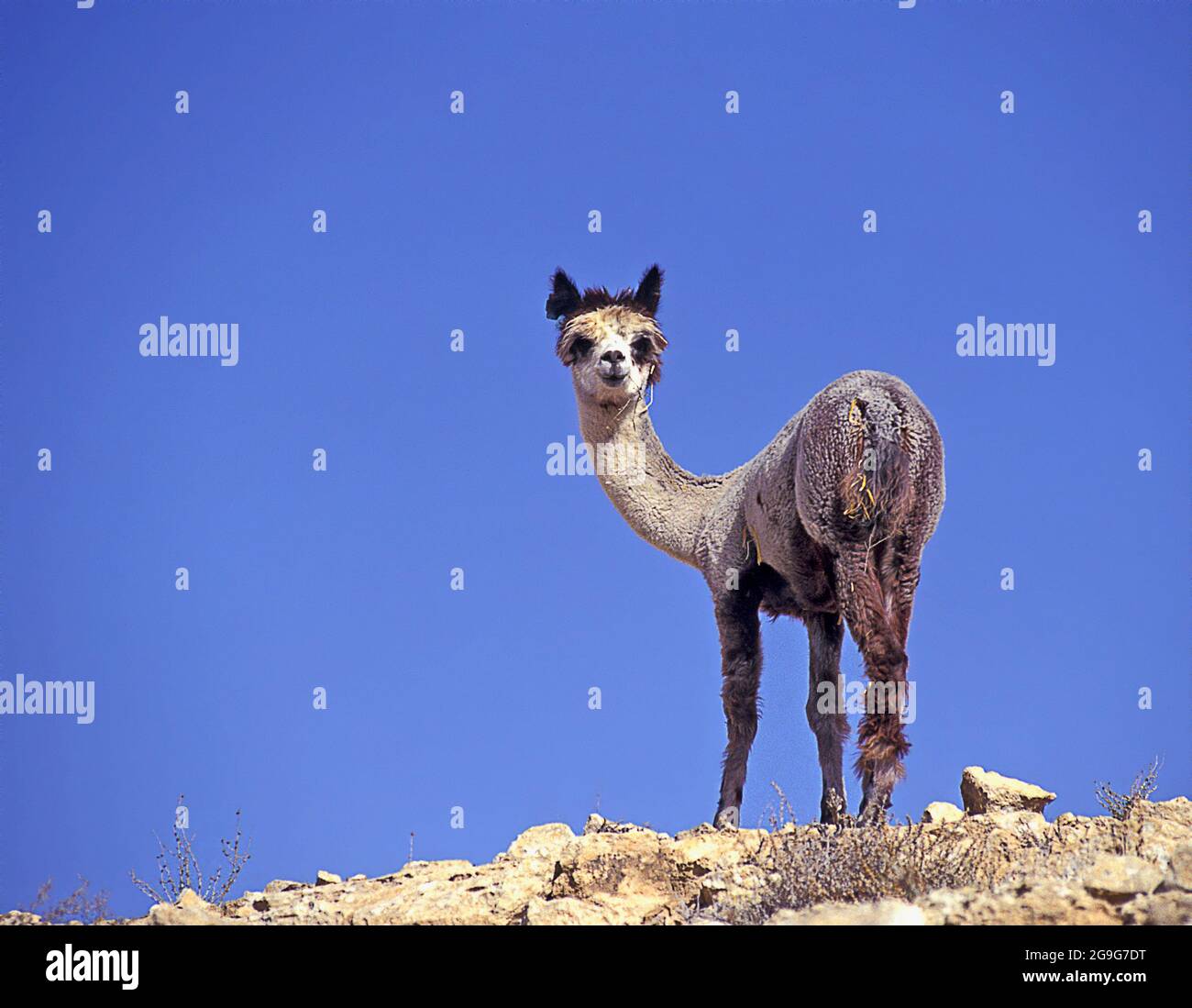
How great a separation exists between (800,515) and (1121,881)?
17.4ft

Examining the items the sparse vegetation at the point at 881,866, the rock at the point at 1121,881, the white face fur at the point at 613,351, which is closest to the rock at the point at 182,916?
the sparse vegetation at the point at 881,866

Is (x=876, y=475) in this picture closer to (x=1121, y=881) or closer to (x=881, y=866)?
(x=881, y=866)

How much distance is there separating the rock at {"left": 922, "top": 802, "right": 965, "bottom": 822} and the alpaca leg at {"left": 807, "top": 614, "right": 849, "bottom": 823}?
79cm

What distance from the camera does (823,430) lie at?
1092cm

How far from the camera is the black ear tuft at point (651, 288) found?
15.0 meters

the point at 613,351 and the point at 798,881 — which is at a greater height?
the point at 613,351

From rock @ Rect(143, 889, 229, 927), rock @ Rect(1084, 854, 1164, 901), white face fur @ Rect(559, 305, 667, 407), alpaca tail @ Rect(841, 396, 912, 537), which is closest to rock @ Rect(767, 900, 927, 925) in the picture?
rock @ Rect(1084, 854, 1164, 901)

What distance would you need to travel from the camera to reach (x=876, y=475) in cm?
1067

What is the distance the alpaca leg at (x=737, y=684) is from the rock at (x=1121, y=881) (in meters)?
5.90

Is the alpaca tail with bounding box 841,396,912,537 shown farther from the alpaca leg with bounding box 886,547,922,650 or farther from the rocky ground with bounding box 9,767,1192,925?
the rocky ground with bounding box 9,767,1192,925

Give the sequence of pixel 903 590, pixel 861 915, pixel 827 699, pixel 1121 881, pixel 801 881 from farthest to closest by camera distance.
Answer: pixel 827 699 → pixel 903 590 → pixel 801 881 → pixel 1121 881 → pixel 861 915

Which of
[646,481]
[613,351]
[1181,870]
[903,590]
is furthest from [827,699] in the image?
[1181,870]

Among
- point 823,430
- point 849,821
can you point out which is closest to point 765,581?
point 823,430
